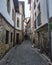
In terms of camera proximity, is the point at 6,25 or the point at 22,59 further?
the point at 6,25

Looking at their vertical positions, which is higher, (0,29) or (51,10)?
(51,10)

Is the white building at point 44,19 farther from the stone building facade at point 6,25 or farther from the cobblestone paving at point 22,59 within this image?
the stone building facade at point 6,25

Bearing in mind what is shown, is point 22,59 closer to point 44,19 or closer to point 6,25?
point 6,25

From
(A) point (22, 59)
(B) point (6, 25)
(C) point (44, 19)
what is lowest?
(A) point (22, 59)

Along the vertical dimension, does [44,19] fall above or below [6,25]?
above

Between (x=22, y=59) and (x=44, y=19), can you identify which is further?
(x=44, y=19)

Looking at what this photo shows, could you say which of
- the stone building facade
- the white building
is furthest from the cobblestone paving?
the white building

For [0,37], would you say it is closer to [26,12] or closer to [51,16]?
[51,16]

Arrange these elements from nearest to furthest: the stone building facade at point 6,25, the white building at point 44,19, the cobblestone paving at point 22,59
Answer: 1. the cobblestone paving at point 22,59
2. the stone building facade at point 6,25
3. the white building at point 44,19

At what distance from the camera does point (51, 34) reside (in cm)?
1011

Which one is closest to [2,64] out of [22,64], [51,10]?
[22,64]

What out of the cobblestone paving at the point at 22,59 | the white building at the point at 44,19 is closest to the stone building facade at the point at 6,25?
Result: the cobblestone paving at the point at 22,59

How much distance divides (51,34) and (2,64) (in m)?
3.81

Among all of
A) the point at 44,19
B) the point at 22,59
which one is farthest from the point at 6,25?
the point at 22,59
